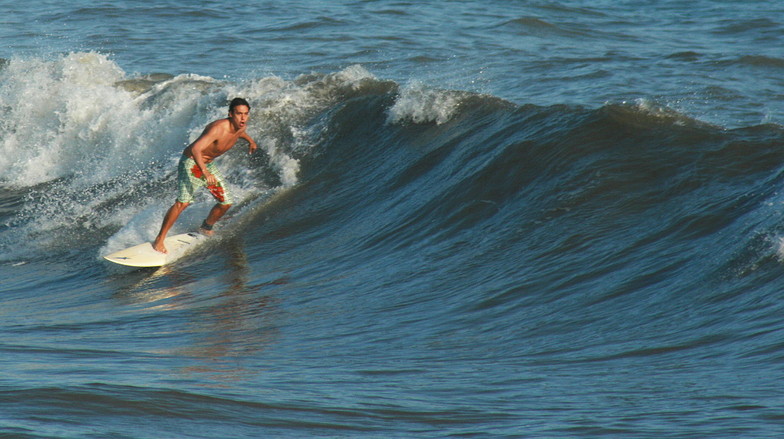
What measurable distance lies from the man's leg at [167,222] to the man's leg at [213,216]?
1.09ft

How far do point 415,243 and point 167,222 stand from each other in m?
2.33

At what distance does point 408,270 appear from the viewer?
777 centimetres

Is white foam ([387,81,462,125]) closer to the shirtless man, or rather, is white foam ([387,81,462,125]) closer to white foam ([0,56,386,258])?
white foam ([0,56,386,258])

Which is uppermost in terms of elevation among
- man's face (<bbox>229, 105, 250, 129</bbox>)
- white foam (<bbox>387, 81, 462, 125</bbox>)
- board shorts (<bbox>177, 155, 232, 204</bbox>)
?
man's face (<bbox>229, 105, 250, 129</bbox>)

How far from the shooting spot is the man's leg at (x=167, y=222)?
29.0 ft

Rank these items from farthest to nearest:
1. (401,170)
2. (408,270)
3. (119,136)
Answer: (119,136)
(401,170)
(408,270)

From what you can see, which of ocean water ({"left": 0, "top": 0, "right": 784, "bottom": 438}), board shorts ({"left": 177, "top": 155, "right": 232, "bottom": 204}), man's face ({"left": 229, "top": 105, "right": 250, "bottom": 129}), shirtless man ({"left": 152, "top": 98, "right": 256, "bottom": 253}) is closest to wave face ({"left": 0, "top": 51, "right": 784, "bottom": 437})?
ocean water ({"left": 0, "top": 0, "right": 784, "bottom": 438})

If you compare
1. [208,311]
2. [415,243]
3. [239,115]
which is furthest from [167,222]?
[415,243]

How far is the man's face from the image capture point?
8414 millimetres

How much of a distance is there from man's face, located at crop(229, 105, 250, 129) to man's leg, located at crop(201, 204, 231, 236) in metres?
0.87

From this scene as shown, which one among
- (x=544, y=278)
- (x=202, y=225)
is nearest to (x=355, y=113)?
(x=202, y=225)

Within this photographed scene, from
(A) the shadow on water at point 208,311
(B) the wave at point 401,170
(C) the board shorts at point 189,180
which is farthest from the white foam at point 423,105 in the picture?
(C) the board shorts at point 189,180

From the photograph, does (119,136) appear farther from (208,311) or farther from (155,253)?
(208,311)

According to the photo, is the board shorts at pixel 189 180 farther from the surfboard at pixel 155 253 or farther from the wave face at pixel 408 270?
the wave face at pixel 408 270
